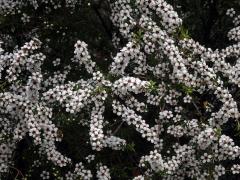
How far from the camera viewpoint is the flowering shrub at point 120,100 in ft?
25.0

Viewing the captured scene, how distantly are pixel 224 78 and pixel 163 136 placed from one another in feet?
5.01

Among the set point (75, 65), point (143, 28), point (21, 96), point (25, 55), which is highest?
point (75, 65)

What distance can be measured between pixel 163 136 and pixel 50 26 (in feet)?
9.66

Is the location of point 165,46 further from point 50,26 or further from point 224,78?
point 50,26

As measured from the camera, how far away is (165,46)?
760cm

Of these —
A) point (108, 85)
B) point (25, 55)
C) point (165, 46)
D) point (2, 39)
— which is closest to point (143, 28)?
point (165, 46)

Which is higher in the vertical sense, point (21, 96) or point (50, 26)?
point (50, 26)

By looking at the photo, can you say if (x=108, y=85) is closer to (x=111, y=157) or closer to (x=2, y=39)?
(x=111, y=157)

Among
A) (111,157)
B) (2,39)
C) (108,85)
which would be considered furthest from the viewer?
(2,39)

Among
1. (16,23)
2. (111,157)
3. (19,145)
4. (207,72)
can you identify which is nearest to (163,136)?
(111,157)

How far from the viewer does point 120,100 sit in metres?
8.03

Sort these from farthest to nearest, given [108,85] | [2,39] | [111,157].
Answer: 1. [2,39]
2. [111,157]
3. [108,85]

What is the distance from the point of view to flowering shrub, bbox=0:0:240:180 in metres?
7.62

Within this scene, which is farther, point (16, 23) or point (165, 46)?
point (16, 23)
